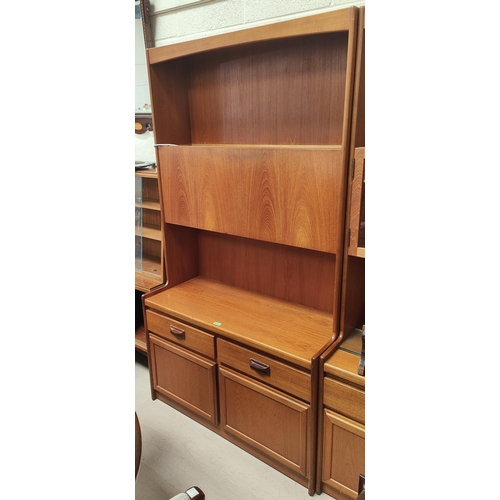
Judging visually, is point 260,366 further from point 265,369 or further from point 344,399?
point 344,399

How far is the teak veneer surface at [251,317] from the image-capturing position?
1.52m

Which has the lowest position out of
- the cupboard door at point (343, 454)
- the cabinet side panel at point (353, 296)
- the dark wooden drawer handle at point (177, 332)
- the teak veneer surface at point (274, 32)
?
the cupboard door at point (343, 454)

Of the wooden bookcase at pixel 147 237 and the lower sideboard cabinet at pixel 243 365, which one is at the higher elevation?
the wooden bookcase at pixel 147 237

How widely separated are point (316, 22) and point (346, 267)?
0.85 m

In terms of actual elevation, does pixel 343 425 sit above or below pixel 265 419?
above

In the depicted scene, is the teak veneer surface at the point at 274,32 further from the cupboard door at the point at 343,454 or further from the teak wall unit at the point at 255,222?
the cupboard door at the point at 343,454

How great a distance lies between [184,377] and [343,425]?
0.86m

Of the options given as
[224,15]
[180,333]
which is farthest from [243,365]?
[224,15]

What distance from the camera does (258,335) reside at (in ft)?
5.24

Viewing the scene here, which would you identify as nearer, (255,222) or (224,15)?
(255,222)

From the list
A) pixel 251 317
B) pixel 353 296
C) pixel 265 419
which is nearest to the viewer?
pixel 353 296

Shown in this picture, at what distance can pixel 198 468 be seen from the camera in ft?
5.50

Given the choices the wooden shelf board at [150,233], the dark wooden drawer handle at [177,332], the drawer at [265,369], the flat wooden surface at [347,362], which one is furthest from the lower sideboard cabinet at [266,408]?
the wooden shelf board at [150,233]
